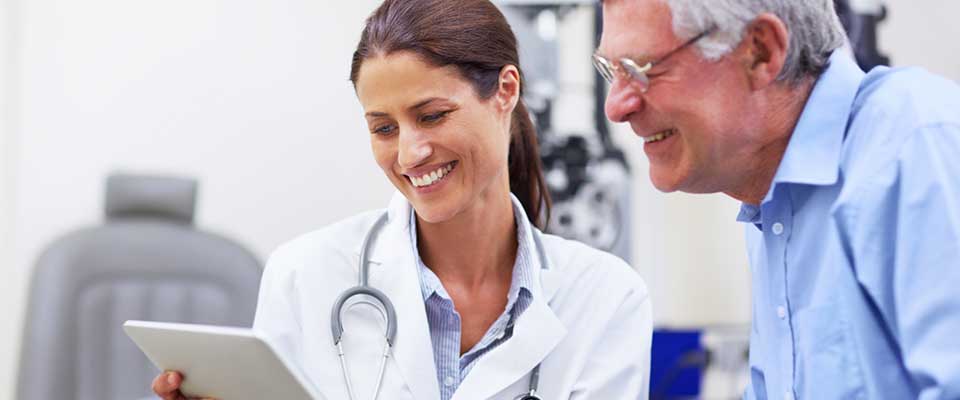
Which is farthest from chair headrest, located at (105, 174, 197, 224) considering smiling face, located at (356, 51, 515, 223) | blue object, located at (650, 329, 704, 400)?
blue object, located at (650, 329, 704, 400)

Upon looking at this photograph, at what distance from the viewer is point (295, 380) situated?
1.00 m

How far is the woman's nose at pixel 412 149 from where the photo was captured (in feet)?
4.16

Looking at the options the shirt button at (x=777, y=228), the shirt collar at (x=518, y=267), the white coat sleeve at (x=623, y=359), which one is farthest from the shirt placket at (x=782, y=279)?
the shirt collar at (x=518, y=267)

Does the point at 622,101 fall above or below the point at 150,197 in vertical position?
above

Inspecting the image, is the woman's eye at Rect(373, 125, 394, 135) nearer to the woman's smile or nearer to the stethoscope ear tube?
the woman's smile

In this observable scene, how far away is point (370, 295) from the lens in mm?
1319

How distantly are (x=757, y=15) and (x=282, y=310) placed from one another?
2.41 feet

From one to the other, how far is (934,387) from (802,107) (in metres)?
0.33

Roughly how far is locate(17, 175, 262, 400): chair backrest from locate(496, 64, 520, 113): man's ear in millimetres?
1088

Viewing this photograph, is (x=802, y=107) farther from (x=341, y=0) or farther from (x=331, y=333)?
(x=341, y=0)

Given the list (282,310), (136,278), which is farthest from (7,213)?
(282,310)

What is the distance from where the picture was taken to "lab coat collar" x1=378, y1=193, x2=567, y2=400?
127 cm

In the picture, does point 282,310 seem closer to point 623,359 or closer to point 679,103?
point 623,359

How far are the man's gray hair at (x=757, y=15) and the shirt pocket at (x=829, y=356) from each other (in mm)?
238
